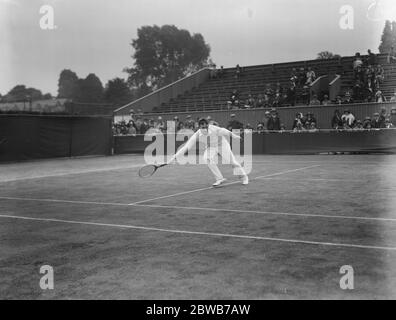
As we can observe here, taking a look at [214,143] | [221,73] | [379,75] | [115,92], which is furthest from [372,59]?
[115,92]

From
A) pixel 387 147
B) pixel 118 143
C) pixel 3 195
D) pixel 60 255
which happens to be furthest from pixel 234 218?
pixel 118 143

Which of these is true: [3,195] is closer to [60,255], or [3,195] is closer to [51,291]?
[60,255]

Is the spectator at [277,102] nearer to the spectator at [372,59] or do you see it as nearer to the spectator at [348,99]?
the spectator at [348,99]

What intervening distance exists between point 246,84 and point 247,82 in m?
0.37

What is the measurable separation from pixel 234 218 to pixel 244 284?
3.68 m

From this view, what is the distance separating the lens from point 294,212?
9008 mm

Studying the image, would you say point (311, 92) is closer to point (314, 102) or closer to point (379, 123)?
point (314, 102)

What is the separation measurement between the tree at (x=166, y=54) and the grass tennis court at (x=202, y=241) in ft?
231

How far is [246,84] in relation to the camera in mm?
40031

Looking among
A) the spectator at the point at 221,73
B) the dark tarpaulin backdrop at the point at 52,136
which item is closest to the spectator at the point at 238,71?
the spectator at the point at 221,73

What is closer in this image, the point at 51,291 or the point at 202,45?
the point at 51,291
